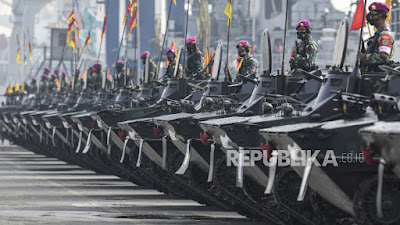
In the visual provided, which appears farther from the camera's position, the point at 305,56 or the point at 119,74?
the point at 119,74

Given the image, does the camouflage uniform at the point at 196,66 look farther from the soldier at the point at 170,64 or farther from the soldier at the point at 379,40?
the soldier at the point at 379,40

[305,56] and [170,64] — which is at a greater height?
[305,56]

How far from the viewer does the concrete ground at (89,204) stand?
18.5m

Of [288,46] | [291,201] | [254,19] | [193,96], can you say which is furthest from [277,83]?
[254,19]

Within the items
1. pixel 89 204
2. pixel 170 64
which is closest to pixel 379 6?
pixel 89 204

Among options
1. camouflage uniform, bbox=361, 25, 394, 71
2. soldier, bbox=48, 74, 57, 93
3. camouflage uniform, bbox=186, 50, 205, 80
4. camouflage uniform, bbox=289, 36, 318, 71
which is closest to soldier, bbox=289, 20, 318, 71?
camouflage uniform, bbox=289, 36, 318, 71

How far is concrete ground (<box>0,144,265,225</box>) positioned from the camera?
18469 mm

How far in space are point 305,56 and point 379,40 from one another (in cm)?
386

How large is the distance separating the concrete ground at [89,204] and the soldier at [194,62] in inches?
115

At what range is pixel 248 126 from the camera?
17.6 meters

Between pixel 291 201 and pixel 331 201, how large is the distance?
1.28 metres

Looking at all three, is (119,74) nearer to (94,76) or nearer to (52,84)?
(94,76)

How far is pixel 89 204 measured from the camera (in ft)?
70.1

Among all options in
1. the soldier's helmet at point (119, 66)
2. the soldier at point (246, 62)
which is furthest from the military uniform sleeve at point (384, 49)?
the soldier's helmet at point (119, 66)
